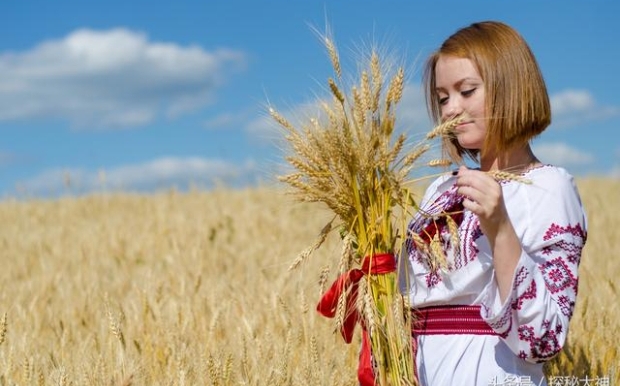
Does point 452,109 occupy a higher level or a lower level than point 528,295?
higher

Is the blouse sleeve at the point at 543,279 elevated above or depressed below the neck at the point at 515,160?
below

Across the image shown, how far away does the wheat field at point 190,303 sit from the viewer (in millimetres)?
2521

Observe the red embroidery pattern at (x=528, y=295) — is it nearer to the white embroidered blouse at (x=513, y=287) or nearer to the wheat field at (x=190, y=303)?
the white embroidered blouse at (x=513, y=287)

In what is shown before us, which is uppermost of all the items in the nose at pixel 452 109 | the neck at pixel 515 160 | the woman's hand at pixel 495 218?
the nose at pixel 452 109

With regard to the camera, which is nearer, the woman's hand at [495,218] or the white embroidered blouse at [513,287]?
the woman's hand at [495,218]

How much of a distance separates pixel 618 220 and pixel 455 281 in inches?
233

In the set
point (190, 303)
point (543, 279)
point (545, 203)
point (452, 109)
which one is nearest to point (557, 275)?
point (543, 279)

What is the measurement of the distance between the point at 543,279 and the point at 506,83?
56 centimetres

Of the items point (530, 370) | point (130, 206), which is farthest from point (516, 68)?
point (130, 206)

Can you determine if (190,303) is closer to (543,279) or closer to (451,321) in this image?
(451,321)

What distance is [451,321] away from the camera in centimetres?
220

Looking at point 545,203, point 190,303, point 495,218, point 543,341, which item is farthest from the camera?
point 190,303

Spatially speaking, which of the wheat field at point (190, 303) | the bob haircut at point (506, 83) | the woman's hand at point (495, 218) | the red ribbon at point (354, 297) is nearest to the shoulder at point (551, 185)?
the bob haircut at point (506, 83)

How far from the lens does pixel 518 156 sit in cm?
231
